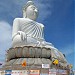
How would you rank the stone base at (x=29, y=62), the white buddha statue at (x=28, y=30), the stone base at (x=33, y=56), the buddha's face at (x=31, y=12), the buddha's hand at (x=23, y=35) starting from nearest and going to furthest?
the stone base at (x=29, y=62)
the stone base at (x=33, y=56)
the buddha's hand at (x=23, y=35)
the white buddha statue at (x=28, y=30)
the buddha's face at (x=31, y=12)

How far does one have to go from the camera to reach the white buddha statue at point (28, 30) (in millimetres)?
16047

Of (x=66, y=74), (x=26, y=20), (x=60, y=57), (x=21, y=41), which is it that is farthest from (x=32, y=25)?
(x=66, y=74)

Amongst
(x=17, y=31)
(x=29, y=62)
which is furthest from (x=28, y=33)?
(x=29, y=62)

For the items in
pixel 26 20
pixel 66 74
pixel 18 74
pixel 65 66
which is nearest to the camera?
pixel 18 74

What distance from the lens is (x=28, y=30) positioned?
1750 centimetres

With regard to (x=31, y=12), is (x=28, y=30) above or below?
below

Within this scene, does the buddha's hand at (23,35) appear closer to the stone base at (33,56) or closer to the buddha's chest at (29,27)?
the stone base at (33,56)

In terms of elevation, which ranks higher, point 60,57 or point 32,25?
point 32,25

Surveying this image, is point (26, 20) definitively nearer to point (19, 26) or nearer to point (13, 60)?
point (19, 26)

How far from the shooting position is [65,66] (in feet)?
50.5

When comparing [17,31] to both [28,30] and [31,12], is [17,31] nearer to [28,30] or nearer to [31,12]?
[28,30]

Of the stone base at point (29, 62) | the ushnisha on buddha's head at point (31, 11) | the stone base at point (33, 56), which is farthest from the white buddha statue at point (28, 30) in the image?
the stone base at point (29, 62)

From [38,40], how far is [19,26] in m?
1.78

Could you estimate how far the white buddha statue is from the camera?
16047 millimetres
